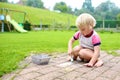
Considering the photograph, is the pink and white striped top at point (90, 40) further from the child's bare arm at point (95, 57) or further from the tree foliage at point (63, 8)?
the tree foliage at point (63, 8)

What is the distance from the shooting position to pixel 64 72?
3082 mm

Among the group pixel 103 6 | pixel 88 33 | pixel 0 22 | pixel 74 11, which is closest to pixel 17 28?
pixel 0 22

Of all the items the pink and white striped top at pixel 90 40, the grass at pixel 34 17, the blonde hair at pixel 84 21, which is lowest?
the pink and white striped top at pixel 90 40

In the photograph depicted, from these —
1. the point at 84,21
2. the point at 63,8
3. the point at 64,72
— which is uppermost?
the point at 63,8

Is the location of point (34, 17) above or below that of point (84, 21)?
above

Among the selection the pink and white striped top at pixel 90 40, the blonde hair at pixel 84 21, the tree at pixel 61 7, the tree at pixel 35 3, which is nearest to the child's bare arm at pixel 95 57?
the pink and white striped top at pixel 90 40

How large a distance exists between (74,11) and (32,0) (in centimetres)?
1898

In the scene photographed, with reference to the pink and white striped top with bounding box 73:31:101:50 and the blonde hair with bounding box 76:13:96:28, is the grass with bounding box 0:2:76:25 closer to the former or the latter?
the pink and white striped top with bounding box 73:31:101:50

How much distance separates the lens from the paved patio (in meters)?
2.83

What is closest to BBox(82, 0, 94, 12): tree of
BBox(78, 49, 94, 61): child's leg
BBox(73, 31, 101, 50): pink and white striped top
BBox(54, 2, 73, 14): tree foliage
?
BBox(54, 2, 73, 14): tree foliage

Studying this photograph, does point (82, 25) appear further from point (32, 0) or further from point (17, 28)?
point (32, 0)

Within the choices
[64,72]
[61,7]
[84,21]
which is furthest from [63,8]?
[64,72]

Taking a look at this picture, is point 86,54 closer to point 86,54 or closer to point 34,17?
point 86,54

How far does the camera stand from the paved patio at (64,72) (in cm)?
283
